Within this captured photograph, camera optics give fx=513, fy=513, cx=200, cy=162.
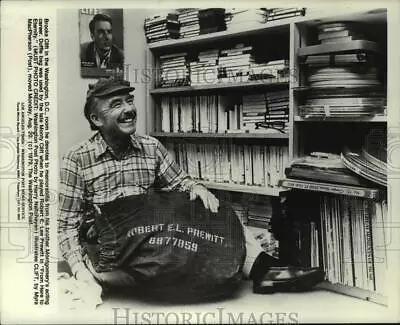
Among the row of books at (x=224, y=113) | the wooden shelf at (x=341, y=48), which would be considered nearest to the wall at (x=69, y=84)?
the row of books at (x=224, y=113)

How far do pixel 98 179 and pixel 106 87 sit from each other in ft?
0.81

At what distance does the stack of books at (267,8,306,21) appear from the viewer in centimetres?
134

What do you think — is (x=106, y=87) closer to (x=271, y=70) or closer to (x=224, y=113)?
(x=224, y=113)

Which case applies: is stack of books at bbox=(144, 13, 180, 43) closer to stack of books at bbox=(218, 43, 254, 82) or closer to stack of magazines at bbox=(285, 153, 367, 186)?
stack of books at bbox=(218, 43, 254, 82)

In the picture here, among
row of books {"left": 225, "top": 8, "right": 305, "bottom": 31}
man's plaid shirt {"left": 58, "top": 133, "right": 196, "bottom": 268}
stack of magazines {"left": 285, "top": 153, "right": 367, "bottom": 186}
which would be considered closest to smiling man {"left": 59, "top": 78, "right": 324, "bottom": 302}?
man's plaid shirt {"left": 58, "top": 133, "right": 196, "bottom": 268}

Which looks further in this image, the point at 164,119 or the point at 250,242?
the point at 164,119

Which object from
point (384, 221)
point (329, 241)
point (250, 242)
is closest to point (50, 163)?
point (250, 242)

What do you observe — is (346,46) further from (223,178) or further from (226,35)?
(223,178)

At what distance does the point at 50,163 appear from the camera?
1354 mm

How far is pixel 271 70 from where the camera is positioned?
4.50 ft

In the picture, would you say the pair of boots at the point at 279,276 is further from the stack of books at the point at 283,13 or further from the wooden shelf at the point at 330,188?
the stack of books at the point at 283,13

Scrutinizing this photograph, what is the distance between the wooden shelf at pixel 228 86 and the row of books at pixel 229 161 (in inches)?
5.7

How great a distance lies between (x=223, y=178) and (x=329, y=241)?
1.09 ft

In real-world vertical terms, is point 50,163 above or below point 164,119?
below
